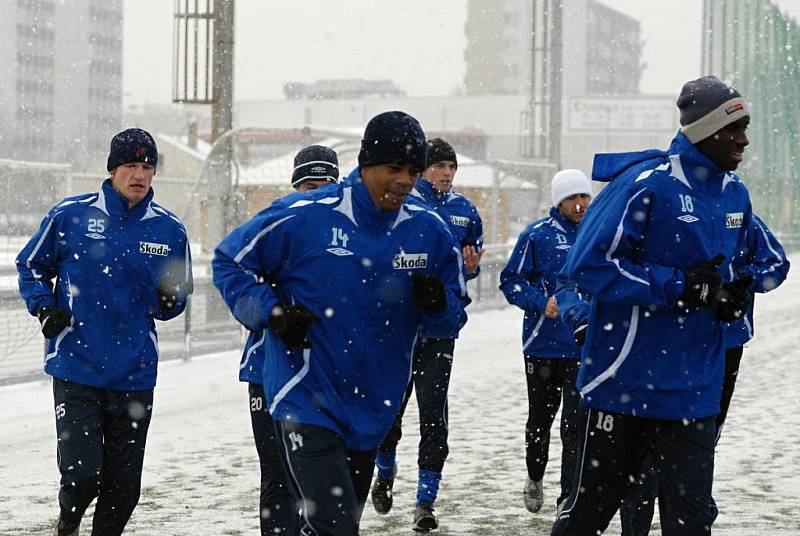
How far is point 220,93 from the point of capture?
18125mm

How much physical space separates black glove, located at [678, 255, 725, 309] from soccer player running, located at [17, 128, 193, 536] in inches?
98.0

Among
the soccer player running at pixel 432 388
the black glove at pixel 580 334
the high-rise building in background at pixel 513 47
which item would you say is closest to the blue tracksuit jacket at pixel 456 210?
the soccer player running at pixel 432 388

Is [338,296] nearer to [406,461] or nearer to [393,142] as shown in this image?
[393,142]

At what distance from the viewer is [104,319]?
597 cm

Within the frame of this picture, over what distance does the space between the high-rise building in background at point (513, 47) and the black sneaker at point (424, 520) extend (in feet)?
Result: 435

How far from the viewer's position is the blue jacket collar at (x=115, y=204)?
6.11 meters

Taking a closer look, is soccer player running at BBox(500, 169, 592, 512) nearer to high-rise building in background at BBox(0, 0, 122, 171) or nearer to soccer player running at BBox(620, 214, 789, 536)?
soccer player running at BBox(620, 214, 789, 536)

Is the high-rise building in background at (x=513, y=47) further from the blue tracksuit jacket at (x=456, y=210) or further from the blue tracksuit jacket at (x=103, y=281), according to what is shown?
the blue tracksuit jacket at (x=103, y=281)

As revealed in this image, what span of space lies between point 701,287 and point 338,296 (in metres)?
1.23

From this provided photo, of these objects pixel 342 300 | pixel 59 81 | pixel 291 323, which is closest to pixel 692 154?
pixel 342 300

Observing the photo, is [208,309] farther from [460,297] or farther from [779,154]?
[779,154]

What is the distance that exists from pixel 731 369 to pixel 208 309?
34.7 ft

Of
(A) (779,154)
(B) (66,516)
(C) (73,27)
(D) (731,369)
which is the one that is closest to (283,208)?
(B) (66,516)

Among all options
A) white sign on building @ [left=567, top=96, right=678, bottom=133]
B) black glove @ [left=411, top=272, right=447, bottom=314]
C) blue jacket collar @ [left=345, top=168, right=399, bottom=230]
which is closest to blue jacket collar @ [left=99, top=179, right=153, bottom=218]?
blue jacket collar @ [left=345, top=168, right=399, bottom=230]
